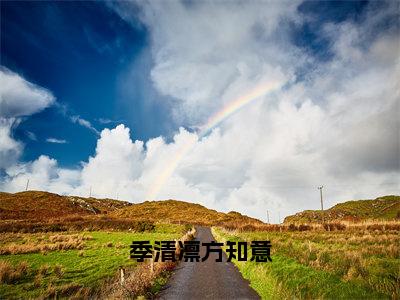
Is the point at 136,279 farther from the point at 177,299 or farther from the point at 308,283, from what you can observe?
the point at 308,283

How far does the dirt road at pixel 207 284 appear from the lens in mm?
17234

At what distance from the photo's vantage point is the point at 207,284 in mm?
19750

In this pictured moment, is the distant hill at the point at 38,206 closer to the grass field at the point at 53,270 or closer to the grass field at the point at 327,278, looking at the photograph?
the grass field at the point at 53,270

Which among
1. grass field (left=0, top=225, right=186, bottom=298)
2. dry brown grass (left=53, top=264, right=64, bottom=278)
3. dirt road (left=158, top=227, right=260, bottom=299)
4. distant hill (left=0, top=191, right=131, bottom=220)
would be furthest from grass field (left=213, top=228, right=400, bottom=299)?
distant hill (left=0, top=191, right=131, bottom=220)

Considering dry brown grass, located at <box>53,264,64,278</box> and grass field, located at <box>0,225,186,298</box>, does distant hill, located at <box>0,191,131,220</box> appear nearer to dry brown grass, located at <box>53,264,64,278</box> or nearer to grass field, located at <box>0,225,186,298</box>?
grass field, located at <box>0,225,186,298</box>

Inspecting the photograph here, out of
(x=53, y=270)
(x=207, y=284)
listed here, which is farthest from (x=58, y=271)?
(x=207, y=284)

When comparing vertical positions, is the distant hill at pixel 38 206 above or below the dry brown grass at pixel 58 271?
above

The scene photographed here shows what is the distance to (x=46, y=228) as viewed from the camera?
67.8 m

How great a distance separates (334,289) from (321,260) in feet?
29.9

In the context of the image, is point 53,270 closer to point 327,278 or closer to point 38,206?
point 327,278

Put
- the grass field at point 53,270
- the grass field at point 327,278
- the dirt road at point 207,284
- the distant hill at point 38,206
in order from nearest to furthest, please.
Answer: the grass field at point 327,278 → the dirt road at point 207,284 → the grass field at point 53,270 → the distant hill at point 38,206

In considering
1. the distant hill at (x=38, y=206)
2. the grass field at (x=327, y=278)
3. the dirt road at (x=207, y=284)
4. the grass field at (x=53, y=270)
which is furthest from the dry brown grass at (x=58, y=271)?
the distant hill at (x=38, y=206)

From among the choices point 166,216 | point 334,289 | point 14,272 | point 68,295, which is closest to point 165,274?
point 68,295

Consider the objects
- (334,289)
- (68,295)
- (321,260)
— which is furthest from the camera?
(321,260)
